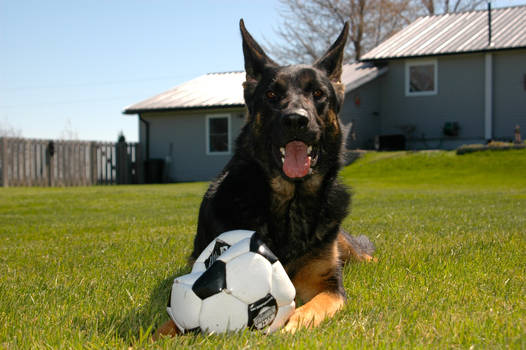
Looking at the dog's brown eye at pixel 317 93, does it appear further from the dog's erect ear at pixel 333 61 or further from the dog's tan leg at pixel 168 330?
the dog's tan leg at pixel 168 330

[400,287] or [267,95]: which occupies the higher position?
[267,95]

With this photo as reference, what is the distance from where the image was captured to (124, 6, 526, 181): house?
2312 cm

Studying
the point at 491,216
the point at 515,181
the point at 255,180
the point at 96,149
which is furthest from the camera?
the point at 96,149

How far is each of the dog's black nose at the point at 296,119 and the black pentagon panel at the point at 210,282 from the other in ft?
4.37

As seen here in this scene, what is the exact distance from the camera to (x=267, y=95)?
4191mm

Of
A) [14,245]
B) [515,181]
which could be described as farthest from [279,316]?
[515,181]

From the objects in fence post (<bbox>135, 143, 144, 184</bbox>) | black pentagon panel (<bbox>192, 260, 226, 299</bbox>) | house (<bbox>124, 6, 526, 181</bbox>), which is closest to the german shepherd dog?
black pentagon panel (<bbox>192, 260, 226, 299</bbox>)

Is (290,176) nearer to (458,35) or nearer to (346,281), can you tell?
(346,281)

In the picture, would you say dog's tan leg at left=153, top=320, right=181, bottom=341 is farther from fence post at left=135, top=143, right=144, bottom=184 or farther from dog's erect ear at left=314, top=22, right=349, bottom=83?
fence post at left=135, top=143, right=144, bottom=184

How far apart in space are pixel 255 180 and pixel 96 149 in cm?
2392

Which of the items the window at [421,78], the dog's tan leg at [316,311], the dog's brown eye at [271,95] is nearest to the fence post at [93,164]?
the window at [421,78]

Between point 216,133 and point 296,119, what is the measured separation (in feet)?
77.3

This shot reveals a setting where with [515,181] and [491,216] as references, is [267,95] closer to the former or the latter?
[491,216]

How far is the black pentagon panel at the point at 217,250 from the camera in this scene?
10.5ft
